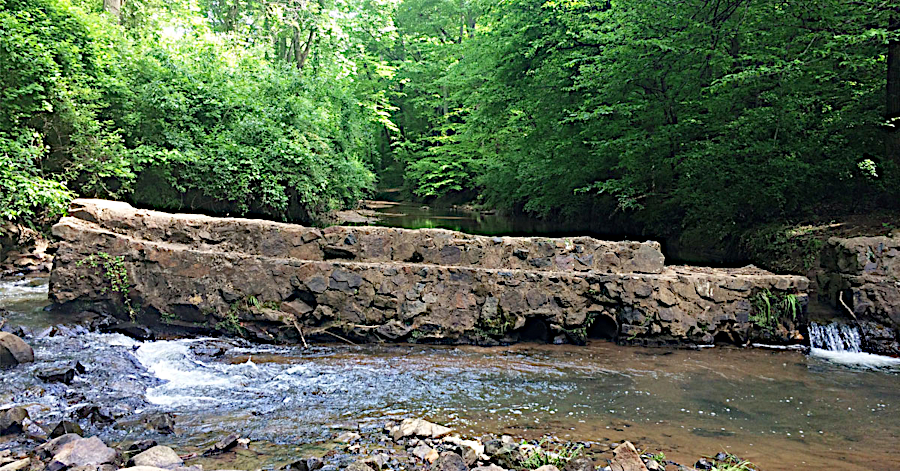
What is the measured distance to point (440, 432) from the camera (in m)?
4.05

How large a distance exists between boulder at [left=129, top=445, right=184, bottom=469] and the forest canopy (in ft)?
19.7

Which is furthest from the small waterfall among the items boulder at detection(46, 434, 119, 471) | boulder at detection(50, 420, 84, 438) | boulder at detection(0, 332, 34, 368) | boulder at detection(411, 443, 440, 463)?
boulder at detection(0, 332, 34, 368)

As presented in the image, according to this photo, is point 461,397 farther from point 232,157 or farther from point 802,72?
point 232,157

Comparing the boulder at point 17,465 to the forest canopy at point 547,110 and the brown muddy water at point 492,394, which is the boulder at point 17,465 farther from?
the forest canopy at point 547,110

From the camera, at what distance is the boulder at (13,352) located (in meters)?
4.95

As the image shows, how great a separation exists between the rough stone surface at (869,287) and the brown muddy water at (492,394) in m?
0.59

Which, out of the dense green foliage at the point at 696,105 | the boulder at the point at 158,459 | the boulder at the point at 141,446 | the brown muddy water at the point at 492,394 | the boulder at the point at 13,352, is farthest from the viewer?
the dense green foliage at the point at 696,105

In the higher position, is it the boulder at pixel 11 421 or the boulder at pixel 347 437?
the boulder at pixel 11 421

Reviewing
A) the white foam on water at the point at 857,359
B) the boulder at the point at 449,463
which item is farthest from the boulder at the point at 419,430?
the white foam on water at the point at 857,359

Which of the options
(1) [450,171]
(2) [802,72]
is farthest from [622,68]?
(1) [450,171]

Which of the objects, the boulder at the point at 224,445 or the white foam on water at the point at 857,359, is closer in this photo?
the boulder at the point at 224,445

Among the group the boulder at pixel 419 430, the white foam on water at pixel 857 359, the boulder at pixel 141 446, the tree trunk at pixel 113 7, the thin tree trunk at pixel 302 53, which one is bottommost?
the white foam on water at pixel 857 359

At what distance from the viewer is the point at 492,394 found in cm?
512

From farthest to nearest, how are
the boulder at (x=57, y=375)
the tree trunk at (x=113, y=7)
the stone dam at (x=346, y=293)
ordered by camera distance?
the tree trunk at (x=113, y=7) < the stone dam at (x=346, y=293) < the boulder at (x=57, y=375)
